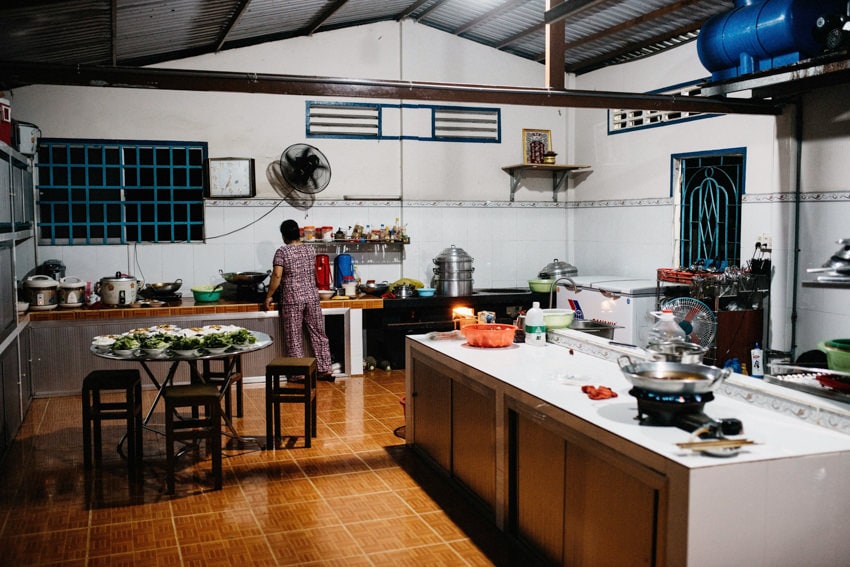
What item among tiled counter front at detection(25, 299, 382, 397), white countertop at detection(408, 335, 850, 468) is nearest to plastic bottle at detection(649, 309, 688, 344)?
white countertop at detection(408, 335, 850, 468)

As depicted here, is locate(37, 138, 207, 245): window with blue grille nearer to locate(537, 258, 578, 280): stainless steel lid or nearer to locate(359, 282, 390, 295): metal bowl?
locate(359, 282, 390, 295): metal bowl

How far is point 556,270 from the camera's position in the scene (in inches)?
392

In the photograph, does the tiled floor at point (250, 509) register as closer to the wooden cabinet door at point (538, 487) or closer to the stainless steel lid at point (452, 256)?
the wooden cabinet door at point (538, 487)

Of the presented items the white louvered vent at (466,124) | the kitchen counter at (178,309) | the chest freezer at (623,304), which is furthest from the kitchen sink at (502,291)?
the white louvered vent at (466,124)

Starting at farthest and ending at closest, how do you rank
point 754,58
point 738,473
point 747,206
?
1. point 747,206
2. point 754,58
3. point 738,473

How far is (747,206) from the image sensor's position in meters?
7.73

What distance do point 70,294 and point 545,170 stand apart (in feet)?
19.9

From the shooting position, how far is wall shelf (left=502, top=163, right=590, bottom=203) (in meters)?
10.1

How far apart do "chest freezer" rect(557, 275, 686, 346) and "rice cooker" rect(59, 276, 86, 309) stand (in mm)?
5146

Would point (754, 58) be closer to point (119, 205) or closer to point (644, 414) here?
point (644, 414)

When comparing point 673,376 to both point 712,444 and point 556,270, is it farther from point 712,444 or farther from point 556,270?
point 556,270

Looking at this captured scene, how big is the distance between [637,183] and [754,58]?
10.9 ft

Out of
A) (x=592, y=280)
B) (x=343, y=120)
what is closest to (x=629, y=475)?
(x=592, y=280)

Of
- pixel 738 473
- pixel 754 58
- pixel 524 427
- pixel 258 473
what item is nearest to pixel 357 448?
pixel 258 473
